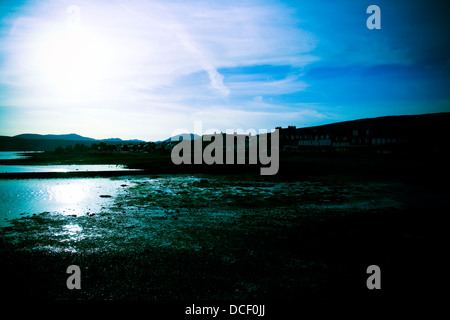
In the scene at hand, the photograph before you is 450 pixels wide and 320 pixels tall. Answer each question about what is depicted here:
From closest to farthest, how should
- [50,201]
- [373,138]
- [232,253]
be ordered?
[232,253]
[50,201]
[373,138]

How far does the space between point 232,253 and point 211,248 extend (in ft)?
3.20

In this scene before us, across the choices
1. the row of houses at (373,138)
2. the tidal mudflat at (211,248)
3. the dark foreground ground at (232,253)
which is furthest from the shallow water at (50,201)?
the row of houses at (373,138)

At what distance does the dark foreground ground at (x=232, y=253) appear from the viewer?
273 inches

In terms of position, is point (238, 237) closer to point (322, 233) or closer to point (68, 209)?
point (322, 233)

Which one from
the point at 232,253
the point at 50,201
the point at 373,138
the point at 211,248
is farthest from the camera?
the point at 373,138

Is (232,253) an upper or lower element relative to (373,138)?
lower

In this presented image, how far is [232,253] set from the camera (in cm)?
937

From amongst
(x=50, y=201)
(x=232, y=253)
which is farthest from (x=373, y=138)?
(x=50, y=201)

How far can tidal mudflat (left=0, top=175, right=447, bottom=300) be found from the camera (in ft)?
23.3

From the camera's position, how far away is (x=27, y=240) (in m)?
10.8

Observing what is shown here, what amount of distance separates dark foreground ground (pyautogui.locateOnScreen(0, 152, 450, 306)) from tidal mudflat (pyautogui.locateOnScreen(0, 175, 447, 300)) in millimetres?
40

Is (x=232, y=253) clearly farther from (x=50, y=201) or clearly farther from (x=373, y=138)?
(x=373, y=138)
